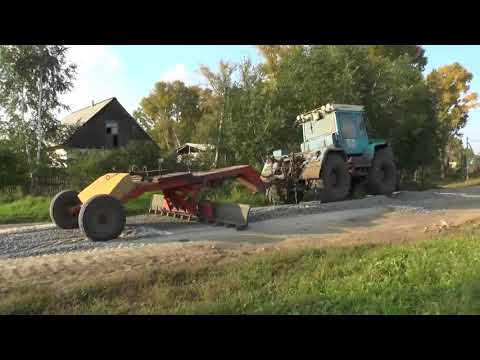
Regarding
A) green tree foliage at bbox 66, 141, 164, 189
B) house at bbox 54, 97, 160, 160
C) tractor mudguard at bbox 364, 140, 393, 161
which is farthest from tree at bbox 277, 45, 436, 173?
house at bbox 54, 97, 160, 160

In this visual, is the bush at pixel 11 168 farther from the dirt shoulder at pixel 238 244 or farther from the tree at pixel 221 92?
the dirt shoulder at pixel 238 244

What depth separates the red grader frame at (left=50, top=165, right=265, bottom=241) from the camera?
27.8 ft

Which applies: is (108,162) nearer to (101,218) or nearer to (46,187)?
(46,187)

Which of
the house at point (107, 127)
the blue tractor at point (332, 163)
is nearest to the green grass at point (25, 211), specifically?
the blue tractor at point (332, 163)

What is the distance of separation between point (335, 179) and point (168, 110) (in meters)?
40.5

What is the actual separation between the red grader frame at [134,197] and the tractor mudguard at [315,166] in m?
2.69

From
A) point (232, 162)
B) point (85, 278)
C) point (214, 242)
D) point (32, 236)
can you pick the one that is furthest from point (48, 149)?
point (85, 278)

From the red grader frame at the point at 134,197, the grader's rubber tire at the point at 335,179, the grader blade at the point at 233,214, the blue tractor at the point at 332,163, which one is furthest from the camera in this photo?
the blue tractor at the point at 332,163

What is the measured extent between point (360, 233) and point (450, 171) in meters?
44.4

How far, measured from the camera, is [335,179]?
1413 cm

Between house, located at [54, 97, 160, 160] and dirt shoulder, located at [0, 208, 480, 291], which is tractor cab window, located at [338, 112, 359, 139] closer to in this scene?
dirt shoulder, located at [0, 208, 480, 291]

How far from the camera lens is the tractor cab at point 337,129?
1483 cm

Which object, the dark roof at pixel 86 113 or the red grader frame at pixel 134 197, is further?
the dark roof at pixel 86 113

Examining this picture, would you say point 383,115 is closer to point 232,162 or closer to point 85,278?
point 232,162
